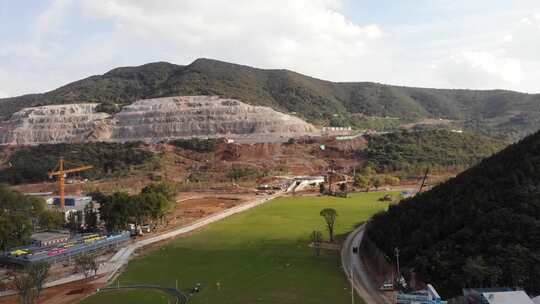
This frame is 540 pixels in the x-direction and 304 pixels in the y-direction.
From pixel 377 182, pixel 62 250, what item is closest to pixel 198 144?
pixel 377 182

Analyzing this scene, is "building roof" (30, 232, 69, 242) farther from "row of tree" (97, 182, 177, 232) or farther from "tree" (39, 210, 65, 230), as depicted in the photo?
"row of tree" (97, 182, 177, 232)

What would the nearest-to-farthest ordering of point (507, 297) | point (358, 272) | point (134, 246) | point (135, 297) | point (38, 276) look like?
point (507, 297), point (38, 276), point (135, 297), point (358, 272), point (134, 246)

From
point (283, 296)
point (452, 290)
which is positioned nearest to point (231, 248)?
point (283, 296)

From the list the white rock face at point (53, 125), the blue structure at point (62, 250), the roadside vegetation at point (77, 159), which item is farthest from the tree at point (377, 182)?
the white rock face at point (53, 125)

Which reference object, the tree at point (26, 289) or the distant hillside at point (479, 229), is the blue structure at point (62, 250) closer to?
the tree at point (26, 289)

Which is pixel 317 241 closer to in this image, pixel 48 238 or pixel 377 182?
pixel 48 238

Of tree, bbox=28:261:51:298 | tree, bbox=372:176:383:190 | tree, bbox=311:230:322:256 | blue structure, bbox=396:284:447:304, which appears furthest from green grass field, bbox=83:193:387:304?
tree, bbox=372:176:383:190

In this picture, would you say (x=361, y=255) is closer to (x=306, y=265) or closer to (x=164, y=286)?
(x=306, y=265)
